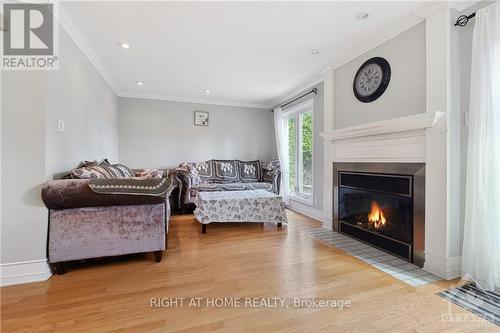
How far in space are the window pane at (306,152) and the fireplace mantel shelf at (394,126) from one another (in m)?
1.27

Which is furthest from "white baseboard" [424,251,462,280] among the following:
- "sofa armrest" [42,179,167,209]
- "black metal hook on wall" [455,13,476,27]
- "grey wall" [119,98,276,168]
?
"grey wall" [119,98,276,168]

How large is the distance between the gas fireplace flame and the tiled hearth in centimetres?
27

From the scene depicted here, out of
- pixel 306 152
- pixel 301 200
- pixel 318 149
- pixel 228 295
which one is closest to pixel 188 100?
pixel 306 152

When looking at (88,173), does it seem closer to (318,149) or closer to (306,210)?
(318,149)

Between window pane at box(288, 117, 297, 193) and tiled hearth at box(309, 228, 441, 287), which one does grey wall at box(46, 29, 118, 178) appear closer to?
tiled hearth at box(309, 228, 441, 287)

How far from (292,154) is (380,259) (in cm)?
289

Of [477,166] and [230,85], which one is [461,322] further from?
[230,85]

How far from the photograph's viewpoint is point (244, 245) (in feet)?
8.94

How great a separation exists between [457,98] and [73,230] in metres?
3.44

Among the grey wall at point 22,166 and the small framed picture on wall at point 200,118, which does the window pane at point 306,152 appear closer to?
the small framed picture on wall at point 200,118

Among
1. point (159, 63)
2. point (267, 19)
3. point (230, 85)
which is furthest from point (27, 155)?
point (230, 85)

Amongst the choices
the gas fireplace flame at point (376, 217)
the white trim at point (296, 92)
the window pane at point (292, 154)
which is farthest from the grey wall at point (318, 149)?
the gas fireplace flame at point (376, 217)

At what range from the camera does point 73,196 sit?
6.15ft

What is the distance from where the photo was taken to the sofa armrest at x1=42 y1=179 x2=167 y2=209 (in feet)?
6.02
